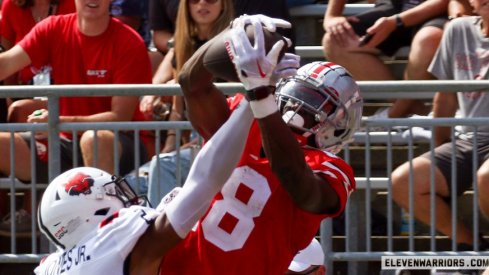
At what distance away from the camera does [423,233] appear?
22.8 ft

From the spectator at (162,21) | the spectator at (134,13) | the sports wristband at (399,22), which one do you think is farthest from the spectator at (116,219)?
the spectator at (134,13)

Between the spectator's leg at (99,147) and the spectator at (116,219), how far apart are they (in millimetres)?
2421

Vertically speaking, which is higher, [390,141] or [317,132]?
[317,132]

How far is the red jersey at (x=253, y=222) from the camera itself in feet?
13.9

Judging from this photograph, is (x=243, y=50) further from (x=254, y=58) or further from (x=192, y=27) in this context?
(x=192, y=27)

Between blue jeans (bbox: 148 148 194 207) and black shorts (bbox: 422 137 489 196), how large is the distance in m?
1.25

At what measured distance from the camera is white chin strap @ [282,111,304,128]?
4.16 meters

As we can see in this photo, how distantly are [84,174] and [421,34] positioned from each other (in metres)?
3.80

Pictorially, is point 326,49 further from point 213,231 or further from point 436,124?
point 213,231

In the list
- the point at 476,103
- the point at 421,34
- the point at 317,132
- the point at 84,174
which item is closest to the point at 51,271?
the point at 84,174

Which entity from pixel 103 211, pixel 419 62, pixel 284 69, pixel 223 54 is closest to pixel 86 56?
pixel 419 62

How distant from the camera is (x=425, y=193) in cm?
672

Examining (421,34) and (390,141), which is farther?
(421,34)

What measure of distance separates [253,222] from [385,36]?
389 centimetres
